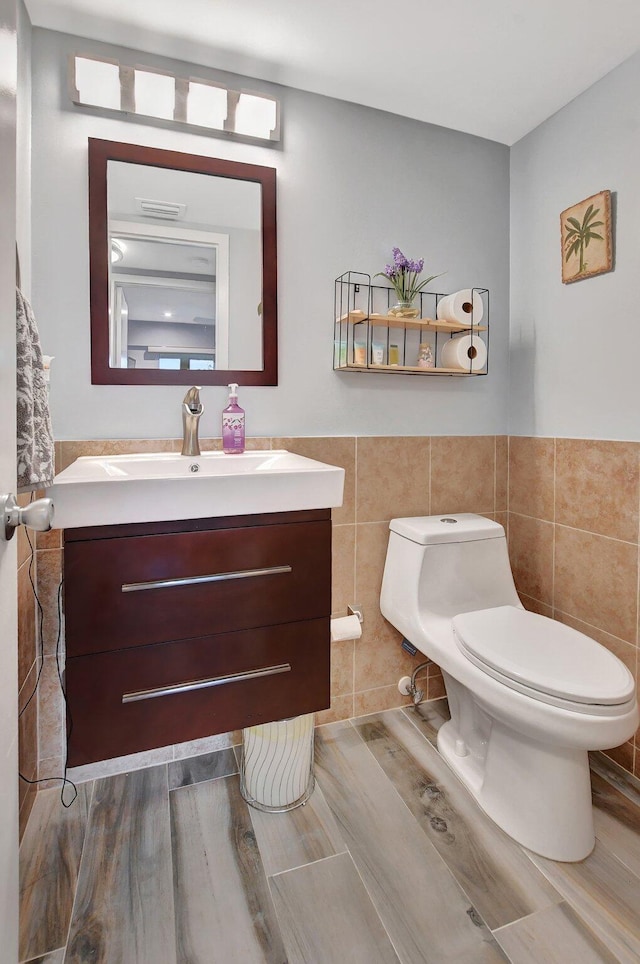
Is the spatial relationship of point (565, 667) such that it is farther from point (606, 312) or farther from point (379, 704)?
point (606, 312)

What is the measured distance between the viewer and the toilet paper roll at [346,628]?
166cm

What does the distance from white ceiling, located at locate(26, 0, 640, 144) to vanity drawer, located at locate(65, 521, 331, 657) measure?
144 cm

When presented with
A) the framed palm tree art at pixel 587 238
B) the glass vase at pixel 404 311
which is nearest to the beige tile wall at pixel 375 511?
the glass vase at pixel 404 311

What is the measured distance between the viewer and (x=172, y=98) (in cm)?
152

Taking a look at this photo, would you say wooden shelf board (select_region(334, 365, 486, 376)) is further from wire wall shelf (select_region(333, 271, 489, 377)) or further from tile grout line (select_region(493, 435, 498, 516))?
tile grout line (select_region(493, 435, 498, 516))

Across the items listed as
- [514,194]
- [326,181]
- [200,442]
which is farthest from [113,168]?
[514,194]

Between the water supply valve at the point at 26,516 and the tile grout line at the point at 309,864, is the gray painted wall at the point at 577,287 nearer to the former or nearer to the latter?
the tile grout line at the point at 309,864

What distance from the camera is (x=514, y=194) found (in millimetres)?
2012

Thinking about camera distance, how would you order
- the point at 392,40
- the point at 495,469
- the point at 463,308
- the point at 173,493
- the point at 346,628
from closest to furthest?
1. the point at 173,493
2. the point at 392,40
3. the point at 346,628
4. the point at 463,308
5. the point at 495,469

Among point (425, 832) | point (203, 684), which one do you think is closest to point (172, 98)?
point (203, 684)

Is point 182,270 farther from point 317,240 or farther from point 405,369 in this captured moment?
point 405,369

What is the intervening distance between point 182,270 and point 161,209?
193mm

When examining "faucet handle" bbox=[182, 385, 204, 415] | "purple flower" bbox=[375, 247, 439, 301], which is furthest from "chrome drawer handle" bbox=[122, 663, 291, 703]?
"purple flower" bbox=[375, 247, 439, 301]

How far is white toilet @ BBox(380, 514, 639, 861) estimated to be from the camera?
1.18 meters
